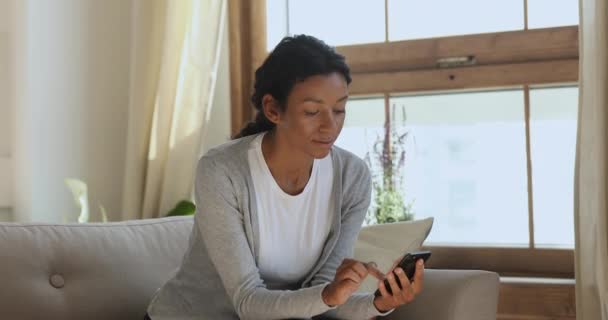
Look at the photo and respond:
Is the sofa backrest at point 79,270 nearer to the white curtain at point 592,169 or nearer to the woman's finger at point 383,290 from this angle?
the woman's finger at point 383,290

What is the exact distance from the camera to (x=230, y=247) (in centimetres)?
173

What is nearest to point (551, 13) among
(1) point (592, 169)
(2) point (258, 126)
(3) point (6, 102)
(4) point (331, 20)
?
(1) point (592, 169)

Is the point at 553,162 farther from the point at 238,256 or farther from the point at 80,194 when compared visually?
the point at 80,194

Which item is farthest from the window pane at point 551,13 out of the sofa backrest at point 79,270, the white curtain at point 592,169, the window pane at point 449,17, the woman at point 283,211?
the sofa backrest at point 79,270

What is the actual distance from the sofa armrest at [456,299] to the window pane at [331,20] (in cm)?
120

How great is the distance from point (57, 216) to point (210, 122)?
2.03ft

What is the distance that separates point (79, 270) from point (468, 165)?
130cm

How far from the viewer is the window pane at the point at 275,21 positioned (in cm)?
302

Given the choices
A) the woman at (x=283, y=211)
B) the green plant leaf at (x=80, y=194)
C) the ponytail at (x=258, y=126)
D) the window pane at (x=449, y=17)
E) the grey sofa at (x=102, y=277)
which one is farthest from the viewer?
the green plant leaf at (x=80, y=194)

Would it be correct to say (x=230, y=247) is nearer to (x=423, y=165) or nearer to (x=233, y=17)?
(x=423, y=165)

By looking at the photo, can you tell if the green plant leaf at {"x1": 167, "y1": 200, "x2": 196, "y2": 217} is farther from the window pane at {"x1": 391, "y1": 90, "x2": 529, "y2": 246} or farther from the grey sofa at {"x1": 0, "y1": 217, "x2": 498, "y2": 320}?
the window pane at {"x1": 391, "y1": 90, "x2": 529, "y2": 246}

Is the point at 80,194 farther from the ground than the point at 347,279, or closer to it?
farther from the ground

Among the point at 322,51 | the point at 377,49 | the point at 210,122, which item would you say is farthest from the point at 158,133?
the point at 322,51

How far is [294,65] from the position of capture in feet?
5.76
